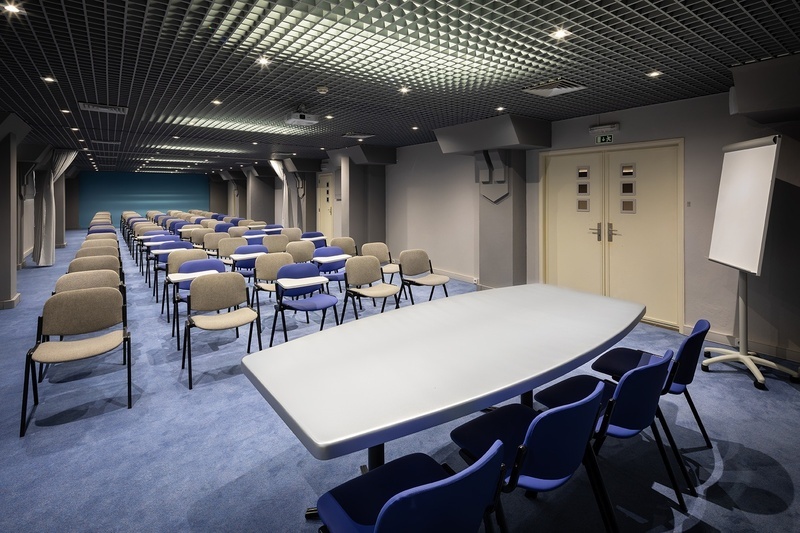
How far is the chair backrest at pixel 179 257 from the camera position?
19.6 ft

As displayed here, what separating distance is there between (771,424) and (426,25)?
3831 mm

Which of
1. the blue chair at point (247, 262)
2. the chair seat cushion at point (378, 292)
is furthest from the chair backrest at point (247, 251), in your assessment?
the chair seat cushion at point (378, 292)

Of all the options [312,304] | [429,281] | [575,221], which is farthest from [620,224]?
[312,304]

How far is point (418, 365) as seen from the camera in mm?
2074

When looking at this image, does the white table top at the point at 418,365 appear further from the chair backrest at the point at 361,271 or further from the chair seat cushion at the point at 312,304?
the chair backrest at the point at 361,271

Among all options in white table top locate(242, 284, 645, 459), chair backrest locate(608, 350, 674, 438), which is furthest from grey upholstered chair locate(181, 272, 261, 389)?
chair backrest locate(608, 350, 674, 438)

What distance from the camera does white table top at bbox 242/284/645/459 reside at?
5.18ft

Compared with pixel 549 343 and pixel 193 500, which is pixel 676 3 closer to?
pixel 549 343

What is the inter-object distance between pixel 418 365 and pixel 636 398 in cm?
104

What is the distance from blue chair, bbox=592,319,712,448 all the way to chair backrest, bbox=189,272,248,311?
3.29 m

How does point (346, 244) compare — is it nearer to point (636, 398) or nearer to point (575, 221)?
point (575, 221)

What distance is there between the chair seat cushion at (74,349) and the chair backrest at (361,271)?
2.69 m

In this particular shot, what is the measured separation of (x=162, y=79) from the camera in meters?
4.82

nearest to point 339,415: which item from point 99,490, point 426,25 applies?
point 99,490
